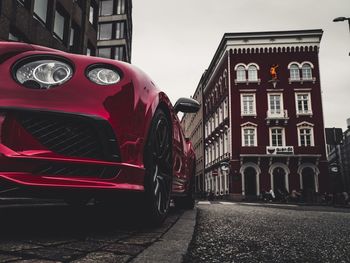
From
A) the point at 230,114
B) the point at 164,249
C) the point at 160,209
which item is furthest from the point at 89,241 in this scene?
the point at 230,114

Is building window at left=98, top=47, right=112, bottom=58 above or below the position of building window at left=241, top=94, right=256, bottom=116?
above

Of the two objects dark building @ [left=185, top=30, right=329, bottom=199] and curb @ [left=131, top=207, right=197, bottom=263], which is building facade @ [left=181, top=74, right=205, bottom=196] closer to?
dark building @ [left=185, top=30, right=329, bottom=199]

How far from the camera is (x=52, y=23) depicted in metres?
14.2

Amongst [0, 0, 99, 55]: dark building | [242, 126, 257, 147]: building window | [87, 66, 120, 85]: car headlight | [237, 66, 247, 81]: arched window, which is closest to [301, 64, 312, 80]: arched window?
[237, 66, 247, 81]: arched window

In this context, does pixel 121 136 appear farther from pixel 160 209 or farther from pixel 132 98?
pixel 160 209

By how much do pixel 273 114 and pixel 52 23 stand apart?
69.9ft

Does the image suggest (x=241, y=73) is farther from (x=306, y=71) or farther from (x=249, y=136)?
(x=249, y=136)

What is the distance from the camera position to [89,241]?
1939mm

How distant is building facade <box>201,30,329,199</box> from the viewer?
29422 mm

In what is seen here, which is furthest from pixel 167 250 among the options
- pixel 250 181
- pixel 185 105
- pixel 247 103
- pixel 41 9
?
pixel 247 103

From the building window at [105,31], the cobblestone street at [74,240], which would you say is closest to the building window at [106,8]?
the building window at [105,31]

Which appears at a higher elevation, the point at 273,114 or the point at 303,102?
the point at 303,102

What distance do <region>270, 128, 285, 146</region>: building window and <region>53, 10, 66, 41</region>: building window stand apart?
20.2 metres

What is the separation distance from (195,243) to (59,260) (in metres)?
0.96
